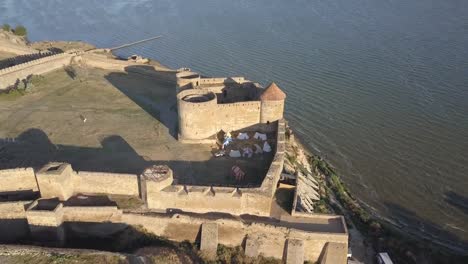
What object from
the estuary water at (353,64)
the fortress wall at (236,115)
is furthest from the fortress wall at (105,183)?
the estuary water at (353,64)

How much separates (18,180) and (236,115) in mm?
11848

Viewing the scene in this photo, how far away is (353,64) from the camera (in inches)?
1681

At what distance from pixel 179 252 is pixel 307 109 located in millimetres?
20809

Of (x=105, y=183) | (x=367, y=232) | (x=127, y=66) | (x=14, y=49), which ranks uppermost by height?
(x=14, y=49)

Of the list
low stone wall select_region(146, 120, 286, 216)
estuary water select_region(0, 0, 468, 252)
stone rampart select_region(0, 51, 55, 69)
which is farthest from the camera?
stone rampart select_region(0, 51, 55, 69)

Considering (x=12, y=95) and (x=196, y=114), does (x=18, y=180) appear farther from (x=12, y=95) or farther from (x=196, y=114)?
(x=12, y=95)

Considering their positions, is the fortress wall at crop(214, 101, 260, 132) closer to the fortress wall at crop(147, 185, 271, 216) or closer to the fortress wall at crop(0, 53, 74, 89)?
the fortress wall at crop(147, 185, 271, 216)

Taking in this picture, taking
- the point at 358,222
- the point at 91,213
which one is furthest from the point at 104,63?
the point at 358,222

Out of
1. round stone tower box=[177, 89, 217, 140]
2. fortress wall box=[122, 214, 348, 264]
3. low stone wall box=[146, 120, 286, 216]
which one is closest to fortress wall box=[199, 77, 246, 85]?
round stone tower box=[177, 89, 217, 140]

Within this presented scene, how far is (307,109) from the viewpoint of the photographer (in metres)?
36.0

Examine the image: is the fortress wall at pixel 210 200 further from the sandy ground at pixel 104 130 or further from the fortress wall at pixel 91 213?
the sandy ground at pixel 104 130

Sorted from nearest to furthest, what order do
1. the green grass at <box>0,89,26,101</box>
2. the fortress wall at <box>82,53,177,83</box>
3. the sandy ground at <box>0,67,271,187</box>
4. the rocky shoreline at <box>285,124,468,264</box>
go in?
the rocky shoreline at <box>285,124,468,264</box> → the sandy ground at <box>0,67,271,187</box> → the green grass at <box>0,89,26,101</box> → the fortress wall at <box>82,53,177,83</box>

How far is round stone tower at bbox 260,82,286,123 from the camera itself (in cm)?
2518

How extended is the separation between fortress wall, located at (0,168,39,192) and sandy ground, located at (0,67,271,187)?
3.27m
